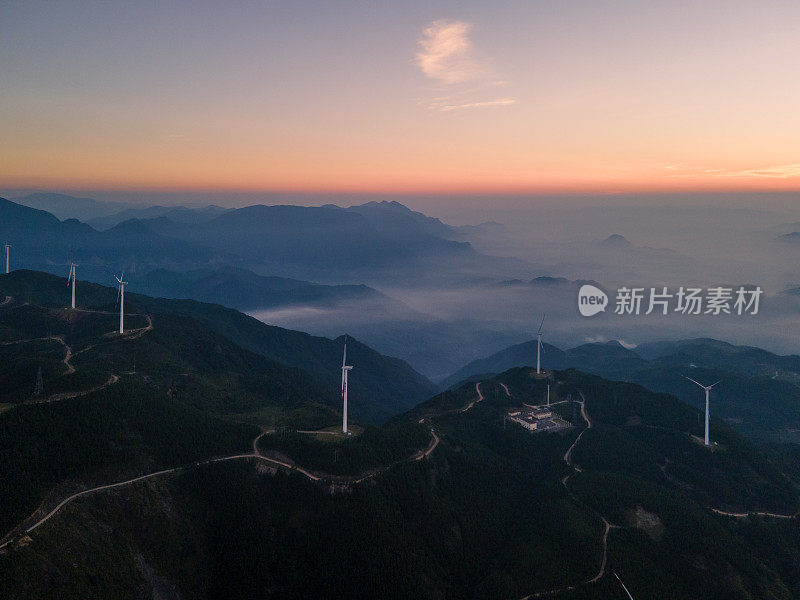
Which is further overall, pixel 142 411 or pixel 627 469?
pixel 627 469

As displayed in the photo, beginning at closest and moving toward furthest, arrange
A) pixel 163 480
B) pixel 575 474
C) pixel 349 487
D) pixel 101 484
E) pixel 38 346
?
1. pixel 101 484
2. pixel 163 480
3. pixel 349 487
4. pixel 575 474
5. pixel 38 346

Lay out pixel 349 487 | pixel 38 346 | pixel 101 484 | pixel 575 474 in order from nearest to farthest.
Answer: pixel 101 484
pixel 349 487
pixel 575 474
pixel 38 346

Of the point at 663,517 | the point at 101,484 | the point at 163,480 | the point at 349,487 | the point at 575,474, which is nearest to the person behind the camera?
the point at 101,484

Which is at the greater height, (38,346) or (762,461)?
(38,346)

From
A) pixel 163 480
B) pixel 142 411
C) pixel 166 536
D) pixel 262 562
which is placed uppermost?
pixel 142 411

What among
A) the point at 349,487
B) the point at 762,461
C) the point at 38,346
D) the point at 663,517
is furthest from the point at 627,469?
the point at 38,346

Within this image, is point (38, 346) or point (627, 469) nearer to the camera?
point (627, 469)

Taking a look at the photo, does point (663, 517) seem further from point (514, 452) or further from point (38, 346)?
point (38, 346)

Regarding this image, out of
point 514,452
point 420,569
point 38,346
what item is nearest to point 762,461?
point 514,452

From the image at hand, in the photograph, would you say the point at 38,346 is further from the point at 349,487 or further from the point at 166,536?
the point at 349,487
